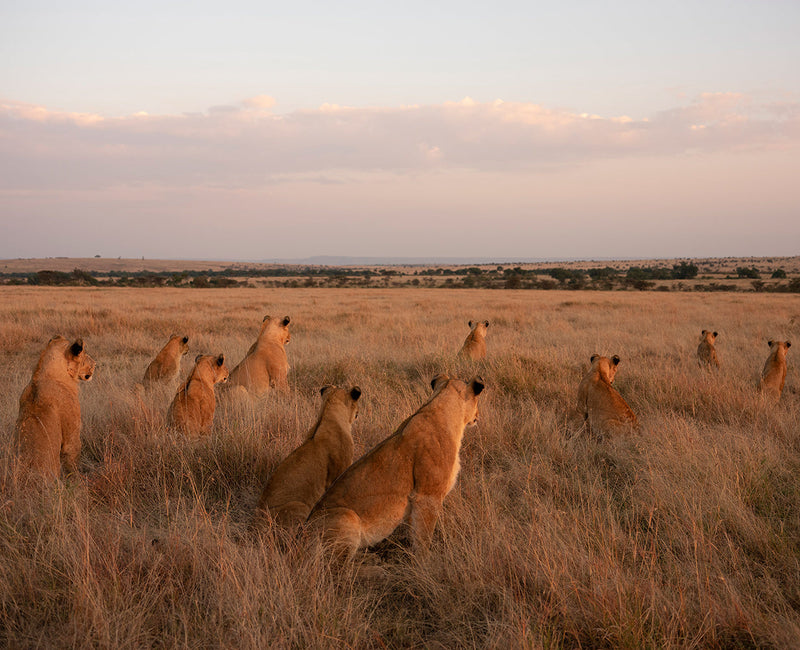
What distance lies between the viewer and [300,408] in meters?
6.64

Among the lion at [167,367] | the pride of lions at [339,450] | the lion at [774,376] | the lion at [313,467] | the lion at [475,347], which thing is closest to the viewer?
the pride of lions at [339,450]

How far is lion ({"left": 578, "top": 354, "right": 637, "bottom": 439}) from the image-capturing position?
19.2 feet

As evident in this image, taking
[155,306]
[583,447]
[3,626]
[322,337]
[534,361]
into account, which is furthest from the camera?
[155,306]

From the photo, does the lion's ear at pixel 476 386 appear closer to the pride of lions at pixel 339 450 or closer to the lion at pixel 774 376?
the pride of lions at pixel 339 450

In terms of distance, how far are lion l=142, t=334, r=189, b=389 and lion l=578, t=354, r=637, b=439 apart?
221 inches

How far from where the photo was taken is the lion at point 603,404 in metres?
5.85

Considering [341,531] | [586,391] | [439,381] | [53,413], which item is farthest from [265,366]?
[341,531]

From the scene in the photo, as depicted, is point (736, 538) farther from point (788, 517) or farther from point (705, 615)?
point (705, 615)

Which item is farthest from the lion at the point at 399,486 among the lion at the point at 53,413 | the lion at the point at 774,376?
the lion at the point at 774,376

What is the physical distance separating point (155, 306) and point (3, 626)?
2419 centimetres

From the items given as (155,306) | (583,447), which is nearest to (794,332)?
(583,447)

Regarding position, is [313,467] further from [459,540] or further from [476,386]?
[476,386]

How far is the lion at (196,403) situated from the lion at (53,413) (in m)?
0.95

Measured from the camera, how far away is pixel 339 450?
398 cm
